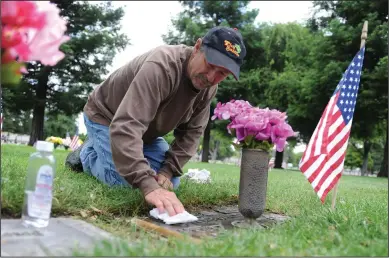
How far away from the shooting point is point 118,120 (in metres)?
2.96

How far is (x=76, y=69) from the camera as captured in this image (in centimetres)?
2075

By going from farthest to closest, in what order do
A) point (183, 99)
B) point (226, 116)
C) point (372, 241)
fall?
1. point (183, 99)
2. point (226, 116)
3. point (372, 241)

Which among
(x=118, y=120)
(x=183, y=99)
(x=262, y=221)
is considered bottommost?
(x=262, y=221)

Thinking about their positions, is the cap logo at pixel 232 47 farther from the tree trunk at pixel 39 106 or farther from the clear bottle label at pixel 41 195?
the tree trunk at pixel 39 106

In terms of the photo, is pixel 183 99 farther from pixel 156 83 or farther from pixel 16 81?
pixel 16 81

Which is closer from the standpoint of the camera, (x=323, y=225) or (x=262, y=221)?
(x=323, y=225)

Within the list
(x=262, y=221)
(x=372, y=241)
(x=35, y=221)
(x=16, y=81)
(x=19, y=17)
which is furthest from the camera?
(x=262, y=221)

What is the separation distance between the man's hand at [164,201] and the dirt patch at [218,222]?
11 cm

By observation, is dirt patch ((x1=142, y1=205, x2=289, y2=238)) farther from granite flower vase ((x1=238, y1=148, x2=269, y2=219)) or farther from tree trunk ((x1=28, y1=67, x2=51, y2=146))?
tree trunk ((x1=28, y1=67, x2=51, y2=146))

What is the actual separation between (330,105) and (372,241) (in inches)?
67.7

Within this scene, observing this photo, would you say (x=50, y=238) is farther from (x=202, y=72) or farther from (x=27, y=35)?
(x=202, y=72)

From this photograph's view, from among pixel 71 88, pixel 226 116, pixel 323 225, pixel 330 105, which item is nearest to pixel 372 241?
pixel 323 225

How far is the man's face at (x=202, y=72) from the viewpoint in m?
3.09

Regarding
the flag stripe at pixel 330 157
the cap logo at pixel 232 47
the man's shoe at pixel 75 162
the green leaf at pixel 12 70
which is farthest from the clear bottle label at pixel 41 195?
the man's shoe at pixel 75 162
